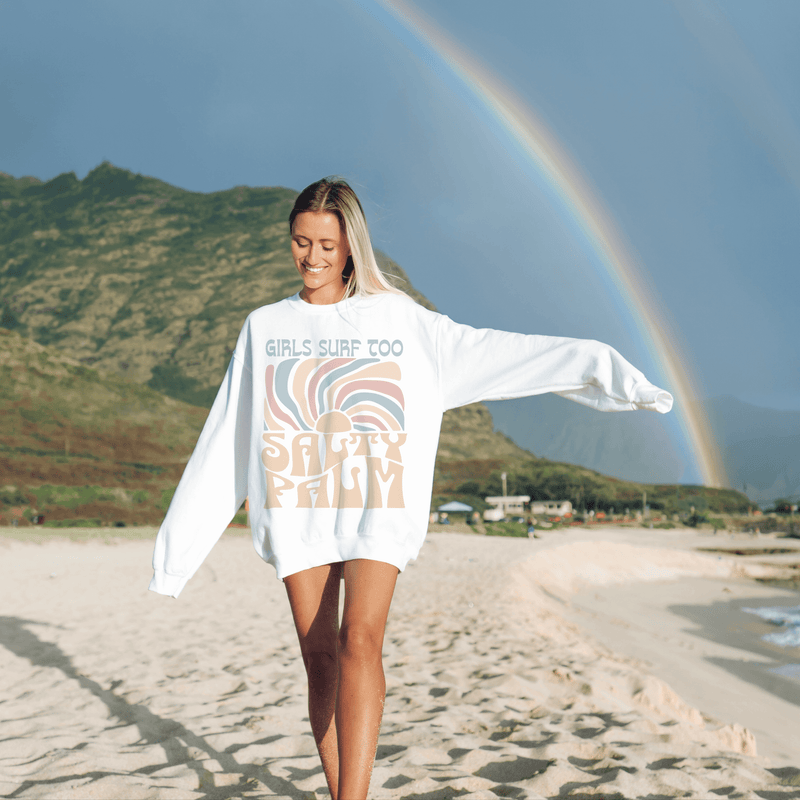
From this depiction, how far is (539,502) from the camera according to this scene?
59.0 m

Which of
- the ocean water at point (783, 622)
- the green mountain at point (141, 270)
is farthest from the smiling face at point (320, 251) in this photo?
the green mountain at point (141, 270)

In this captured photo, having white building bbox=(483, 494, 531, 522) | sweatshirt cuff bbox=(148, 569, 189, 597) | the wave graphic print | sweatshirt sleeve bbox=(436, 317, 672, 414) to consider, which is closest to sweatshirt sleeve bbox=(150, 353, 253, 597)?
sweatshirt cuff bbox=(148, 569, 189, 597)

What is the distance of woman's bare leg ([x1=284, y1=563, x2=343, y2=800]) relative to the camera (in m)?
1.75

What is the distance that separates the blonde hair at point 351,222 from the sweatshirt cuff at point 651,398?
724 millimetres

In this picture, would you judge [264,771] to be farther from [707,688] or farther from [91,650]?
[707,688]

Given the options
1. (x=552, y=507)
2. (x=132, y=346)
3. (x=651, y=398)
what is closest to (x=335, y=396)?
(x=651, y=398)

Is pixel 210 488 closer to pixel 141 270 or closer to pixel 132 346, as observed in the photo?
pixel 132 346

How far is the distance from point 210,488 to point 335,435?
1.47ft

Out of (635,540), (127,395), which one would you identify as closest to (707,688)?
(635,540)

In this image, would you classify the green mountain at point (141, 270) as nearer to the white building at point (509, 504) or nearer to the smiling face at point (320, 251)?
the white building at point (509, 504)

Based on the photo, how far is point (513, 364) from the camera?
1.86m

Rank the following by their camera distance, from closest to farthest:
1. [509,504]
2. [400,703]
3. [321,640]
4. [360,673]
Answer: [360,673] → [321,640] → [400,703] → [509,504]

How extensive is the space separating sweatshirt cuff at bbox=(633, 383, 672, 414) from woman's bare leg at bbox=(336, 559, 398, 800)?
0.79 meters

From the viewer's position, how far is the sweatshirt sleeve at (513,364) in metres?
1.83
